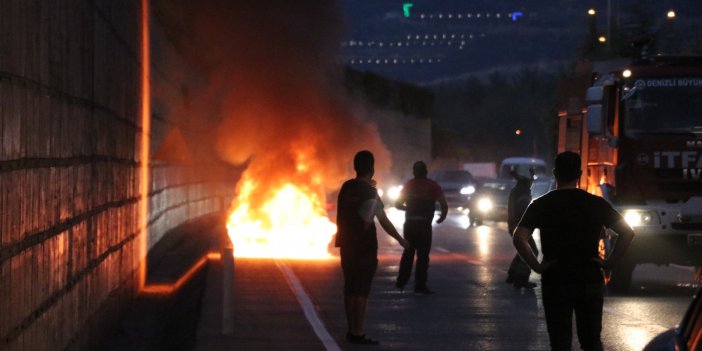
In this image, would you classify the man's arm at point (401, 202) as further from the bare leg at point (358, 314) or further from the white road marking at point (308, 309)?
the bare leg at point (358, 314)

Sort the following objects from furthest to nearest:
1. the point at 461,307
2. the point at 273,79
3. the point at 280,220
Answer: the point at 273,79 < the point at 280,220 < the point at 461,307

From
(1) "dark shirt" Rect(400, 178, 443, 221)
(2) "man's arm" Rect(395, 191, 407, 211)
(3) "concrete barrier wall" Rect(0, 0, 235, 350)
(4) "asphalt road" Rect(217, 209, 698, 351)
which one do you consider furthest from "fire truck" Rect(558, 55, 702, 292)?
(3) "concrete barrier wall" Rect(0, 0, 235, 350)

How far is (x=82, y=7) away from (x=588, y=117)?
7597 mm

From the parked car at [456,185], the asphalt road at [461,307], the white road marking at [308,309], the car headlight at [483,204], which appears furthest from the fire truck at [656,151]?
the parked car at [456,185]

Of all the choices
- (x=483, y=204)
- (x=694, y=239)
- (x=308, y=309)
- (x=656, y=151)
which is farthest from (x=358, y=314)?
(x=483, y=204)

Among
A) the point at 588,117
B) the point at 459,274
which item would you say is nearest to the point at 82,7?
the point at 588,117

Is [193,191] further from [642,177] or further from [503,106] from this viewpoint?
[503,106]

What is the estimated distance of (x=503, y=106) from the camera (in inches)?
7077

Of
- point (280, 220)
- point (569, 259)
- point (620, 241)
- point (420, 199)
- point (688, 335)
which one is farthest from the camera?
point (280, 220)

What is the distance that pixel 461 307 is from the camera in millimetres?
14898

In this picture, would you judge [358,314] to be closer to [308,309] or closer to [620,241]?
[308,309]

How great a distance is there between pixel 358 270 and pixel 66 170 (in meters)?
3.03

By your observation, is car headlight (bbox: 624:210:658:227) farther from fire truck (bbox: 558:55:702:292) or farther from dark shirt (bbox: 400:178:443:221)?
dark shirt (bbox: 400:178:443:221)

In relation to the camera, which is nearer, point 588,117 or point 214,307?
point 214,307
